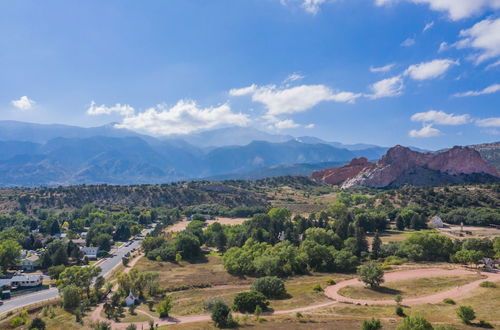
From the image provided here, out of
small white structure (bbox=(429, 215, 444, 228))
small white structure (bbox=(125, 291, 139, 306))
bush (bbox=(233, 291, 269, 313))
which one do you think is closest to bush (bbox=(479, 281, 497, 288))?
bush (bbox=(233, 291, 269, 313))

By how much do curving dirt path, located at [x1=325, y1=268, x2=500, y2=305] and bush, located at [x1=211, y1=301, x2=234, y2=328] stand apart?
1636 cm

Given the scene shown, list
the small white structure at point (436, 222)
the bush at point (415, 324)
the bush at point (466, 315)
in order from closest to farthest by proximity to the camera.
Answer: the bush at point (415, 324), the bush at point (466, 315), the small white structure at point (436, 222)

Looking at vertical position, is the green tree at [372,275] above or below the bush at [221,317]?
above

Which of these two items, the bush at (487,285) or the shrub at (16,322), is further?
the bush at (487,285)

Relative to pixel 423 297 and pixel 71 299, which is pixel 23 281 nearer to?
pixel 71 299

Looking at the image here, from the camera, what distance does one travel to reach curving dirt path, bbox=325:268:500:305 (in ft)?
146

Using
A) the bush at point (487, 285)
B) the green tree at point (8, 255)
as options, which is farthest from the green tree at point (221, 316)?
the green tree at point (8, 255)

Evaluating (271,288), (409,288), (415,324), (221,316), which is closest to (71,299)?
(221,316)

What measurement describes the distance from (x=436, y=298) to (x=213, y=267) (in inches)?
1648

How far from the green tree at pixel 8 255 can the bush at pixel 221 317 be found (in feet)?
190

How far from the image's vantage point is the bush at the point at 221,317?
3800 cm

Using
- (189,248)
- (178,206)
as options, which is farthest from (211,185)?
(189,248)

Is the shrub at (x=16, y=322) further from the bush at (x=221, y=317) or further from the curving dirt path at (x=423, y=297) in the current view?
the curving dirt path at (x=423, y=297)

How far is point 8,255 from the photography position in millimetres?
72188
